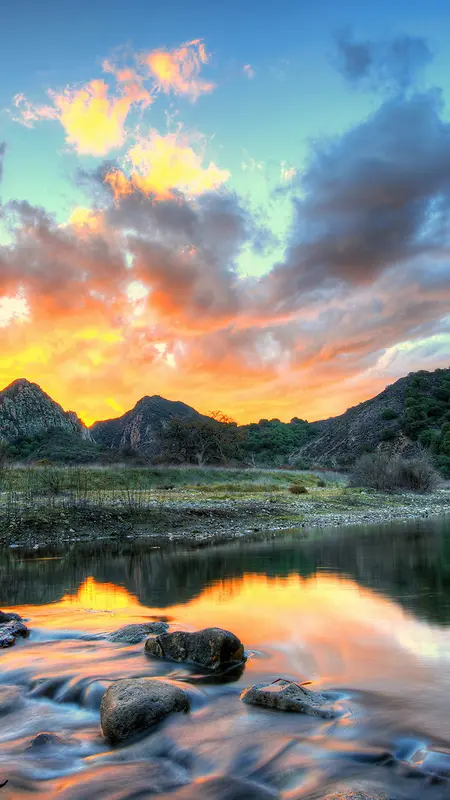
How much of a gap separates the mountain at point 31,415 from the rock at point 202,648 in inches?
2952

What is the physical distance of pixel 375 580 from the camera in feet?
38.9

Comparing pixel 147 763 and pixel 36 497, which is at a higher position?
pixel 36 497

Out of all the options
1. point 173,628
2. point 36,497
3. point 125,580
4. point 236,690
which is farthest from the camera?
point 36,497

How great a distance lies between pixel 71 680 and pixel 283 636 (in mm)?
3022

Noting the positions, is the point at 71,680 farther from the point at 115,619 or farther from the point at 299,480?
the point at 299,480

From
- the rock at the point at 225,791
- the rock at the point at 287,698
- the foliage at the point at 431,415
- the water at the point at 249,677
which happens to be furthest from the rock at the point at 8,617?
the foliage at the point at 431,415

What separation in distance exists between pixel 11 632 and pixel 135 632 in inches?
70.0

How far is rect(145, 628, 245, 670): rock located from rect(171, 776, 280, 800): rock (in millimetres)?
2611

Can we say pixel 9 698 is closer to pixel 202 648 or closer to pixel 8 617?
pixel 202 648

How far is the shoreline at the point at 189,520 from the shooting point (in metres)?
19.9

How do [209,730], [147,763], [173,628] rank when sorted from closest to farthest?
[147,763] → [209,730] → [173,628]

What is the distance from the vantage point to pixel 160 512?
23.5m

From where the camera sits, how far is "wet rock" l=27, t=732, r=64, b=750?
4.53 m

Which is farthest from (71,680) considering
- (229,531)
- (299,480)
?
(299,480)
